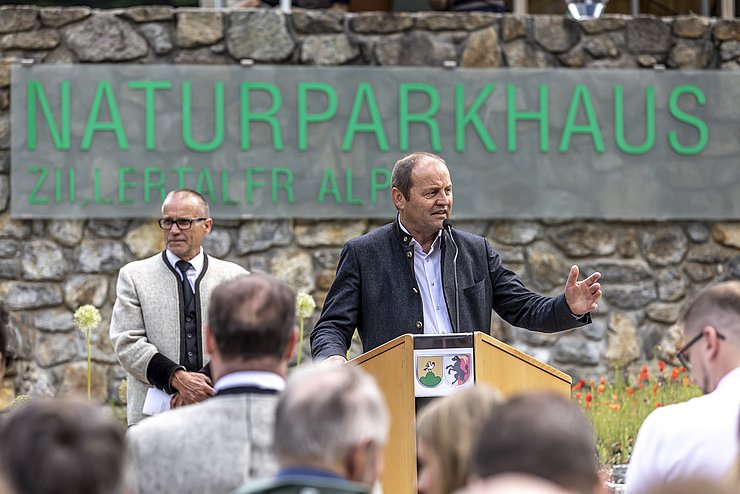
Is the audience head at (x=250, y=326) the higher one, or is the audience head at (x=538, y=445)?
the audience head at (x=250, y=326)

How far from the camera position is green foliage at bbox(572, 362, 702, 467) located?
6.14 meters

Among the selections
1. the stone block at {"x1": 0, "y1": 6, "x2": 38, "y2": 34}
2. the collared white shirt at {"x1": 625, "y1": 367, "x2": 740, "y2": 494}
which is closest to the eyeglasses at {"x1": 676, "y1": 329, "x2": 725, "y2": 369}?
the collared white shirt at {"x1": 625, "y1": 367, "x2": 740, "y2": 494}

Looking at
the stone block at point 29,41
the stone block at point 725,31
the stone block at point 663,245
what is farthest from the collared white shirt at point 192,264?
the stone block at point 725,31

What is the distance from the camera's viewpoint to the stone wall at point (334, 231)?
282 inches

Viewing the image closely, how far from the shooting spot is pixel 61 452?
6.44 feet

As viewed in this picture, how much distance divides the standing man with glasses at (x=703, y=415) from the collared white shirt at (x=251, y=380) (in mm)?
902

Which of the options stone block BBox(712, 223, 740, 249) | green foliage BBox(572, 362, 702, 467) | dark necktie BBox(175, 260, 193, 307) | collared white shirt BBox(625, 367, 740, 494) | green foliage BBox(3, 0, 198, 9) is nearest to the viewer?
collared white shirt BBox(625, 367, 740, 494)

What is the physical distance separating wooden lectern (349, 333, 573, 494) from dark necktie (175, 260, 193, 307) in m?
1.16

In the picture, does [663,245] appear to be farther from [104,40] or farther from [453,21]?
[104,40]

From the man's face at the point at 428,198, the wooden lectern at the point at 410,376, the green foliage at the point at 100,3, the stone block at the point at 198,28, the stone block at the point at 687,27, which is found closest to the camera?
the wooden lectern at the point at 410,376

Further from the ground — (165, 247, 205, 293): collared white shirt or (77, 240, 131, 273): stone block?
(77, 240, 131, 273): stone block

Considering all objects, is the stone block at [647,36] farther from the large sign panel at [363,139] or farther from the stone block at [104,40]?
the stone block at [104,40]

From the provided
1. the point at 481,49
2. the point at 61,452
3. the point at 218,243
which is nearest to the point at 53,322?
the point at 218,243

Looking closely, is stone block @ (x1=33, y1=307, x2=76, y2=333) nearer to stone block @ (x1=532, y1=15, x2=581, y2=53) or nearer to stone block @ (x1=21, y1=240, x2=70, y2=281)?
stone block @ (x1=21, y1=240, x2=70, y2=281)
